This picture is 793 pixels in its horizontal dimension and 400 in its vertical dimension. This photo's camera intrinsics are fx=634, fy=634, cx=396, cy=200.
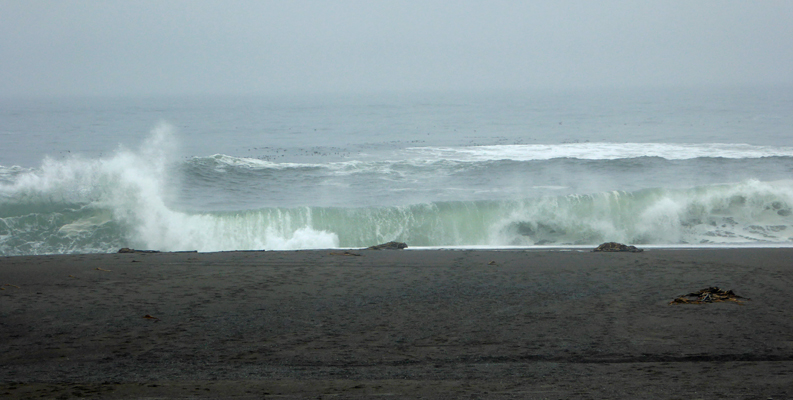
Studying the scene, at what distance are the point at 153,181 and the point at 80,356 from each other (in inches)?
509

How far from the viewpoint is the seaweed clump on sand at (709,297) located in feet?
24.7

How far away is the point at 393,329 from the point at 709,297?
3.91 m

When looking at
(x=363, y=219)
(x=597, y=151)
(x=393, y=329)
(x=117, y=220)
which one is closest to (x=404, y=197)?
(x=363, y=219)

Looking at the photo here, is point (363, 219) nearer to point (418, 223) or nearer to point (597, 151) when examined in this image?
point (418, 223)

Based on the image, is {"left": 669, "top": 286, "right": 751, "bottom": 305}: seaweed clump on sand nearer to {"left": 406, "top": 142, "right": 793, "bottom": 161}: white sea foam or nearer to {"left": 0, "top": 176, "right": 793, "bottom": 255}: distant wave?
{"left": 0, "top": 176, "right": 793, "bottom": 255}: distant wave

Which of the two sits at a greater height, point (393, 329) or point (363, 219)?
point (363, 219)

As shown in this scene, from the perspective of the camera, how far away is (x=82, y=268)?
9539 mm

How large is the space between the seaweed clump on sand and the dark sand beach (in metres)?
0.15

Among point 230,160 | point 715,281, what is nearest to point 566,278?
point 715,281

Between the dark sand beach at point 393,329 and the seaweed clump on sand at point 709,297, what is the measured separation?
0.51ft

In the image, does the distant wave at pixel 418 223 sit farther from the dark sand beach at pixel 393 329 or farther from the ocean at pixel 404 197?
the dark sand beach at pixel 393 329

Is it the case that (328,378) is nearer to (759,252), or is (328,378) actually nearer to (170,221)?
(759,252)

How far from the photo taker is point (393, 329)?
6660 mm

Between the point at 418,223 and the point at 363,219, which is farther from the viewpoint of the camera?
the point at 363,219
